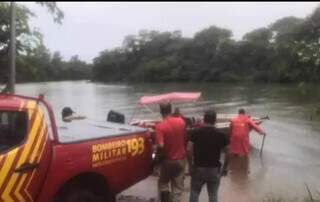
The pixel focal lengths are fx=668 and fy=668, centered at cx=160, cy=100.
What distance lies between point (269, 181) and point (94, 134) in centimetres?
667

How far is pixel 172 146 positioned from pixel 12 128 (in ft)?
9.83

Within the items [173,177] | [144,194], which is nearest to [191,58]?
[144,194]

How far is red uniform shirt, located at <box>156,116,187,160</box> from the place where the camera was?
936cm

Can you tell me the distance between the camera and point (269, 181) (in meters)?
13.9

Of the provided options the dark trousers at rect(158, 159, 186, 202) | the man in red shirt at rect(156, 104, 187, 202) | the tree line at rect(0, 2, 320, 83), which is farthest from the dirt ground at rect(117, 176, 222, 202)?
the tree line at rect(0, 2, 320, 83)

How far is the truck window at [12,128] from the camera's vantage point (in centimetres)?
690

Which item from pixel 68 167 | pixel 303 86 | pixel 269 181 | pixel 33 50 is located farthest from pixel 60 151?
pixel 33 50

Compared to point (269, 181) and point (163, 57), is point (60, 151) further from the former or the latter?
point (163, 57)

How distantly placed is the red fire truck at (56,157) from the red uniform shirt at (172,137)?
0.85 m

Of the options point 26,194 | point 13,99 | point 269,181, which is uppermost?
point 13,99

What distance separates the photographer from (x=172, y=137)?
9359 mm

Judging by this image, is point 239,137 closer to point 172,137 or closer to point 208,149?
point 172,137

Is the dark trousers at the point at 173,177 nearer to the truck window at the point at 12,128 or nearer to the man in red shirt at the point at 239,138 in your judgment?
the truck window at the point at 12,128

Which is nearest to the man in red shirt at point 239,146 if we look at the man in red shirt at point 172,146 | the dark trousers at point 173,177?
the dark trousers at point 173,177
